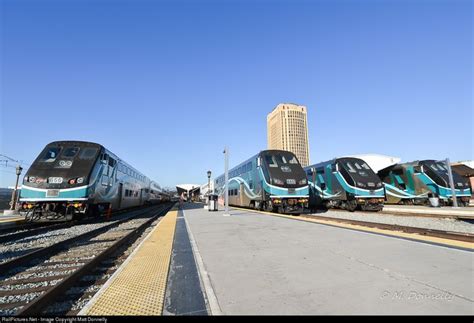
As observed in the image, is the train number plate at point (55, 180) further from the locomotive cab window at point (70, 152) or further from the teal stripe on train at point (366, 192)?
the teal stripe on train at point (366, 192)

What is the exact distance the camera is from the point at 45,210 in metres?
9.98

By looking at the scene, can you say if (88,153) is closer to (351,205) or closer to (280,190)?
(280,190)

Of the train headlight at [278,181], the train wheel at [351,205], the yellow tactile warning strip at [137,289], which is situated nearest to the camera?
the yellow tactile warning strip at [137,289]

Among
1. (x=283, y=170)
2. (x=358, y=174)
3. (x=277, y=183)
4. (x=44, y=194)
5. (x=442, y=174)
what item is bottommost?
(x=44, y=194)

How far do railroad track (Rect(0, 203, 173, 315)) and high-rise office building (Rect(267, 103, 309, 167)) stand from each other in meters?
107

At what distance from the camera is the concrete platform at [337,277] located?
2295 mm

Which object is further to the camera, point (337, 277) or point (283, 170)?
point (283, 170)

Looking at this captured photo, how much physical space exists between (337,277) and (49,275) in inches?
185

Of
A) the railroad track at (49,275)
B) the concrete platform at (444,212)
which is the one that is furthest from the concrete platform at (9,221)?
the concrete platform at (444,212)

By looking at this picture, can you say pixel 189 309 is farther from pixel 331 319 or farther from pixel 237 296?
pixel 331 319

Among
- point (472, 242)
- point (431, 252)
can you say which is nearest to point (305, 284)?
point (431, 252)

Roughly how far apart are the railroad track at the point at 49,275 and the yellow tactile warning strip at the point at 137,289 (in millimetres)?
655

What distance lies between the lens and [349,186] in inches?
576

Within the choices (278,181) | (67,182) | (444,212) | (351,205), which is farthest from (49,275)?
(444,212)
